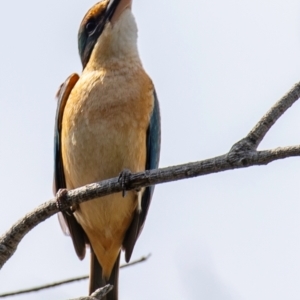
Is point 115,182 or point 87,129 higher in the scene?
point 87,129

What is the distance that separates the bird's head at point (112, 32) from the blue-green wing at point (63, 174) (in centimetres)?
37

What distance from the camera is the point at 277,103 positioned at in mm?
3736

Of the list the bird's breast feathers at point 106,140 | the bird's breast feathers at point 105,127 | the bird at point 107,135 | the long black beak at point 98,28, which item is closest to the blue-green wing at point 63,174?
the bird at point 107,135

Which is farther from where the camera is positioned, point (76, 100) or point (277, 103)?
point (76, 100)

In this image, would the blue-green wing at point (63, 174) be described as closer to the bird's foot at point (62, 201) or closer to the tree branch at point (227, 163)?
the bird's foot at point (62, 201)

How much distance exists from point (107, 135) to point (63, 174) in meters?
0.85

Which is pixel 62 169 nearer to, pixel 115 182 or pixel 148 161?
pixel 148 161

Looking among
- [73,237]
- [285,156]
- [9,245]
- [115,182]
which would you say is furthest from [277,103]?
[73,237]

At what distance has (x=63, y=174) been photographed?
6.26 metres

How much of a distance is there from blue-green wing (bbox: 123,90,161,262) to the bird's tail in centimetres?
17

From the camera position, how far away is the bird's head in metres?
6.32

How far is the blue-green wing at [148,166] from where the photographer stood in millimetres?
6074

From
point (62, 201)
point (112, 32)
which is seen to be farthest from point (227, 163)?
point (112, 32)

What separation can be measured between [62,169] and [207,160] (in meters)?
2.85
